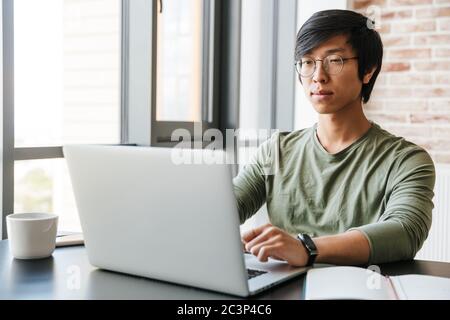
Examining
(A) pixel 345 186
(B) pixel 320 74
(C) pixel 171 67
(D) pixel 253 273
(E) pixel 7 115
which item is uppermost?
(C) pixel 171 67

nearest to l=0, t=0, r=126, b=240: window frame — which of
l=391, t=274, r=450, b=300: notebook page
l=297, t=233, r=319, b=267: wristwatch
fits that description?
l=297, t=233, r=319, b=267: wristwatch

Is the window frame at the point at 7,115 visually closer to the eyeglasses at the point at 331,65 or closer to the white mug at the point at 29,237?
the white mug at the point at 29,237

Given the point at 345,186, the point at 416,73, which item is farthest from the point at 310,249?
the point at 416,73

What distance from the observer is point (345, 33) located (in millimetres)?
1587

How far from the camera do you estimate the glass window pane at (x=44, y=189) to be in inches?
73.1

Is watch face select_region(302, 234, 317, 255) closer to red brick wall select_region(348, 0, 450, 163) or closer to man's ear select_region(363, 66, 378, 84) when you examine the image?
man's ear select_region(363, 66, 378, 84)

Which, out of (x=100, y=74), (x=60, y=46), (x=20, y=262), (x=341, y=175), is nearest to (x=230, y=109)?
(x=100, y=74)

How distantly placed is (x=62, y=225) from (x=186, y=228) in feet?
4.49

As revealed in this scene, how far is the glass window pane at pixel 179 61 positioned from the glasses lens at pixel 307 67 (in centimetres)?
102

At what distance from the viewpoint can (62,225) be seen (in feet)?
7.22

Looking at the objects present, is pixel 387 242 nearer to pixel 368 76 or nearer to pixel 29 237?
pixel 368 76

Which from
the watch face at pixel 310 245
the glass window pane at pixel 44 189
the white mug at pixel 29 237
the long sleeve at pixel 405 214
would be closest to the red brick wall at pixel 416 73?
the long sleeve at pixel 405 214

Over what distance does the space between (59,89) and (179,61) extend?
0.74m
